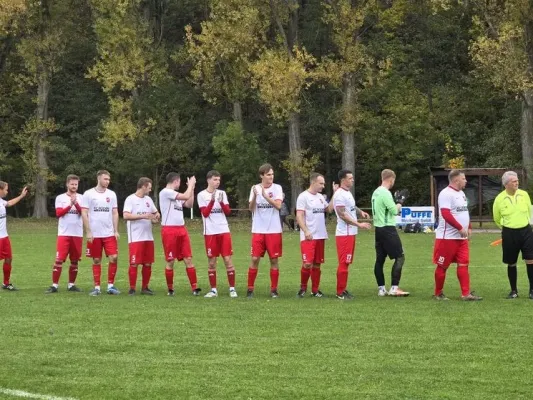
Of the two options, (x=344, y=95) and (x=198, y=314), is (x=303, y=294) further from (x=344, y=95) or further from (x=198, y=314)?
(x=344, y=95)

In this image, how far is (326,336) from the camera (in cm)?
1170

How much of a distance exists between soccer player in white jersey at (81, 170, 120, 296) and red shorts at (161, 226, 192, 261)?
3.20ft

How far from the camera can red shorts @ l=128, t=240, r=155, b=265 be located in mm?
17031

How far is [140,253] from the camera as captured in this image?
17.0 metres

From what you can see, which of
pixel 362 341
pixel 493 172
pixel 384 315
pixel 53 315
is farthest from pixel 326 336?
pixel 493 172

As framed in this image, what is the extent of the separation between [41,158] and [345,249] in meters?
41.3

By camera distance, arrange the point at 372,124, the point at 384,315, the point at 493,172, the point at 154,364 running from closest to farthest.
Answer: the point at 154,364 < the point at 384,315 < the point at 493,172 < the point at 372,124

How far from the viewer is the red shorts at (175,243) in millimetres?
16797

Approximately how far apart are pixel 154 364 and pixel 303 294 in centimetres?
670

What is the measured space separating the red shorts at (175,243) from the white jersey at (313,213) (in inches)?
78.1

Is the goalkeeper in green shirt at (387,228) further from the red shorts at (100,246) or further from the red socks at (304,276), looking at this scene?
the red shorts at (100,246)

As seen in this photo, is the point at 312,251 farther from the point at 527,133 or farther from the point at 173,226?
the point at 527,133

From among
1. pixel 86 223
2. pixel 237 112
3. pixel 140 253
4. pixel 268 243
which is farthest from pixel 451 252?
pixel 237 112

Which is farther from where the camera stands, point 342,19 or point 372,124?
point 372,124
